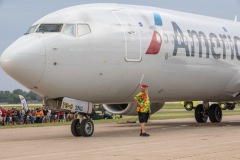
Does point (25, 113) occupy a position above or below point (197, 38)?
below

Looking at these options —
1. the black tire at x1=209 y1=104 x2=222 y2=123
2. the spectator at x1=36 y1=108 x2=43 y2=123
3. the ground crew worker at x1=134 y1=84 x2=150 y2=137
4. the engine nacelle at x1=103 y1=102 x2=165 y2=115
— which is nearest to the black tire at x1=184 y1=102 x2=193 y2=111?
the spectator at x1=36 y1=108 x2=43 y2=123

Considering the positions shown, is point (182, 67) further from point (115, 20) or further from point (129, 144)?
point (129, 144)

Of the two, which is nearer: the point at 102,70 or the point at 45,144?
the point at 45,144

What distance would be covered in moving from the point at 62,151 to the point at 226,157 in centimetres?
390

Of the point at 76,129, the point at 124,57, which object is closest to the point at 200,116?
the point at 124,57

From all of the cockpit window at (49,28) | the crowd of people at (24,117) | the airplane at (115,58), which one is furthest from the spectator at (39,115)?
the cockpit window at (49,28)

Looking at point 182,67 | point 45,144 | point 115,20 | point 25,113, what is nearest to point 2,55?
point 45,144

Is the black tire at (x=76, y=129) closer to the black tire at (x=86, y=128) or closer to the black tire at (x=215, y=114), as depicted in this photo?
the black tire at (x=86, y=128)

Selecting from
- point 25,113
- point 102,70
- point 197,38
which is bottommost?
point 25,113

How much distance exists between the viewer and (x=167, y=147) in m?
13.2

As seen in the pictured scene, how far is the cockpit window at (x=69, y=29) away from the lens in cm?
1644

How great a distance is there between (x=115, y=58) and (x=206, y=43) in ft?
18.0

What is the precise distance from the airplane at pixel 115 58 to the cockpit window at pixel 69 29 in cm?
3

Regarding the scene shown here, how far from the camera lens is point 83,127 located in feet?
54.6
